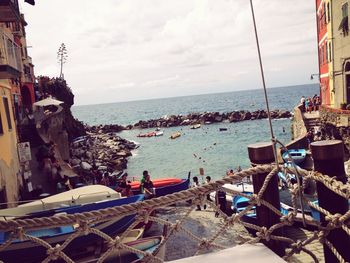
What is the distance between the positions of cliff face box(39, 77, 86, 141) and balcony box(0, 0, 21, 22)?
28.7 m

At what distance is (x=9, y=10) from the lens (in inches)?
642

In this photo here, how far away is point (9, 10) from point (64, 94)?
35.0 metres

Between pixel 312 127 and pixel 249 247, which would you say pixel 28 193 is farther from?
pixel 312 127

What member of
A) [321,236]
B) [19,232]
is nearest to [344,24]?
[321,236]

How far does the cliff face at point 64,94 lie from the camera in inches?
1837

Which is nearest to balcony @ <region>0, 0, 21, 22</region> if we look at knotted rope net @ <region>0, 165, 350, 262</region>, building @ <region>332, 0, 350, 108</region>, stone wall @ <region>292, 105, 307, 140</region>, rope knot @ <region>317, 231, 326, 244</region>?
knotted rope net @ <region>0, 165, 350, 262</region>

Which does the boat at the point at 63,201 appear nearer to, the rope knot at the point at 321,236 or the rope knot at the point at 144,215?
the rope knot at the point at 144,215

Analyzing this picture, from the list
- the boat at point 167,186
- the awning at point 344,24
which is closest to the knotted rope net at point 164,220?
the boat at point 167,186

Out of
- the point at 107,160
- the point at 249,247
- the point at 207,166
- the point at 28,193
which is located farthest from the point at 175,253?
the point at 107,160

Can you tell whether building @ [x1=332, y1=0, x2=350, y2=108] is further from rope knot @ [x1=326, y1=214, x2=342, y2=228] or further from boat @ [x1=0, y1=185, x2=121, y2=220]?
rope knot @ [x1=326, y1=214, x2=342, y2=228]

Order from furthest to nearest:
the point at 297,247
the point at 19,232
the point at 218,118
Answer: the point at 218,118
the point at 297,247
the point at 19,232

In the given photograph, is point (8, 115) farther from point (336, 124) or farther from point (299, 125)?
point (299, 125)

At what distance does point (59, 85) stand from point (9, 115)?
105 ft

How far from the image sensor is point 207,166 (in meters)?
38.1
